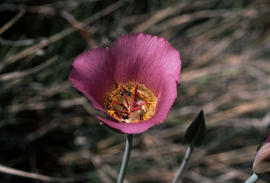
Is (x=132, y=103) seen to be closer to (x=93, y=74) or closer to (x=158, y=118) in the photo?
(x=93, y=74)

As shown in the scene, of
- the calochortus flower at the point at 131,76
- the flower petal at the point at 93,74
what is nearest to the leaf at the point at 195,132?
the calochortus flower at the point at 131,76

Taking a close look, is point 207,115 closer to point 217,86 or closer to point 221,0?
point 217,86

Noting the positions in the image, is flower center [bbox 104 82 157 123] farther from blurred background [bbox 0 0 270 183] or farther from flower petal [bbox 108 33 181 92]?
blurred background [bbox 0 0 270 183]

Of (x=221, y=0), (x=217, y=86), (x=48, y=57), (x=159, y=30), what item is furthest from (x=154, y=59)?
(x=221, y=0)

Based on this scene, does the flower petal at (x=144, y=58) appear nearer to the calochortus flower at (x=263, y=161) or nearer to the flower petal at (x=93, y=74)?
the flower petal at (x=93, y=74)

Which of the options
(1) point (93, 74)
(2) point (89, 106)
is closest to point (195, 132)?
(1) point (93, 74)

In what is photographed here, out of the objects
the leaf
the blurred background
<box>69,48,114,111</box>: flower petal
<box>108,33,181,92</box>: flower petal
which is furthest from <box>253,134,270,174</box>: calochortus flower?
the blurred background
